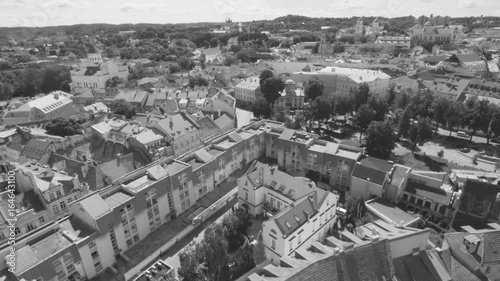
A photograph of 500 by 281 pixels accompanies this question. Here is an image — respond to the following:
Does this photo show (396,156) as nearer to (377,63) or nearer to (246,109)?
(246,109)

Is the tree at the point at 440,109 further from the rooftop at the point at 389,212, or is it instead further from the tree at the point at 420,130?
the rooftop at the point at 389,212

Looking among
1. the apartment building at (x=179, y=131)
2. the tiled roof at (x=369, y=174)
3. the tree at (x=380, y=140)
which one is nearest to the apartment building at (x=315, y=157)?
the tiled roof at (x=369, y=174)

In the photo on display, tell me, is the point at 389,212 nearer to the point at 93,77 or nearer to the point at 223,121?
the point at 223,121

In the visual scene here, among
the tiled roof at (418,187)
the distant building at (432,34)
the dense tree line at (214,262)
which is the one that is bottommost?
the dense tree line at (214,262)

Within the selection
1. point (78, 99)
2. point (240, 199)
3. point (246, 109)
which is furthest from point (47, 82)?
point (240, 199)

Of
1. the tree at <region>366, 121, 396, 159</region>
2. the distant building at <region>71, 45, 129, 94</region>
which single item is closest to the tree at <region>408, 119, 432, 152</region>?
the tree at <region>366, 121, 396, 159</region>
